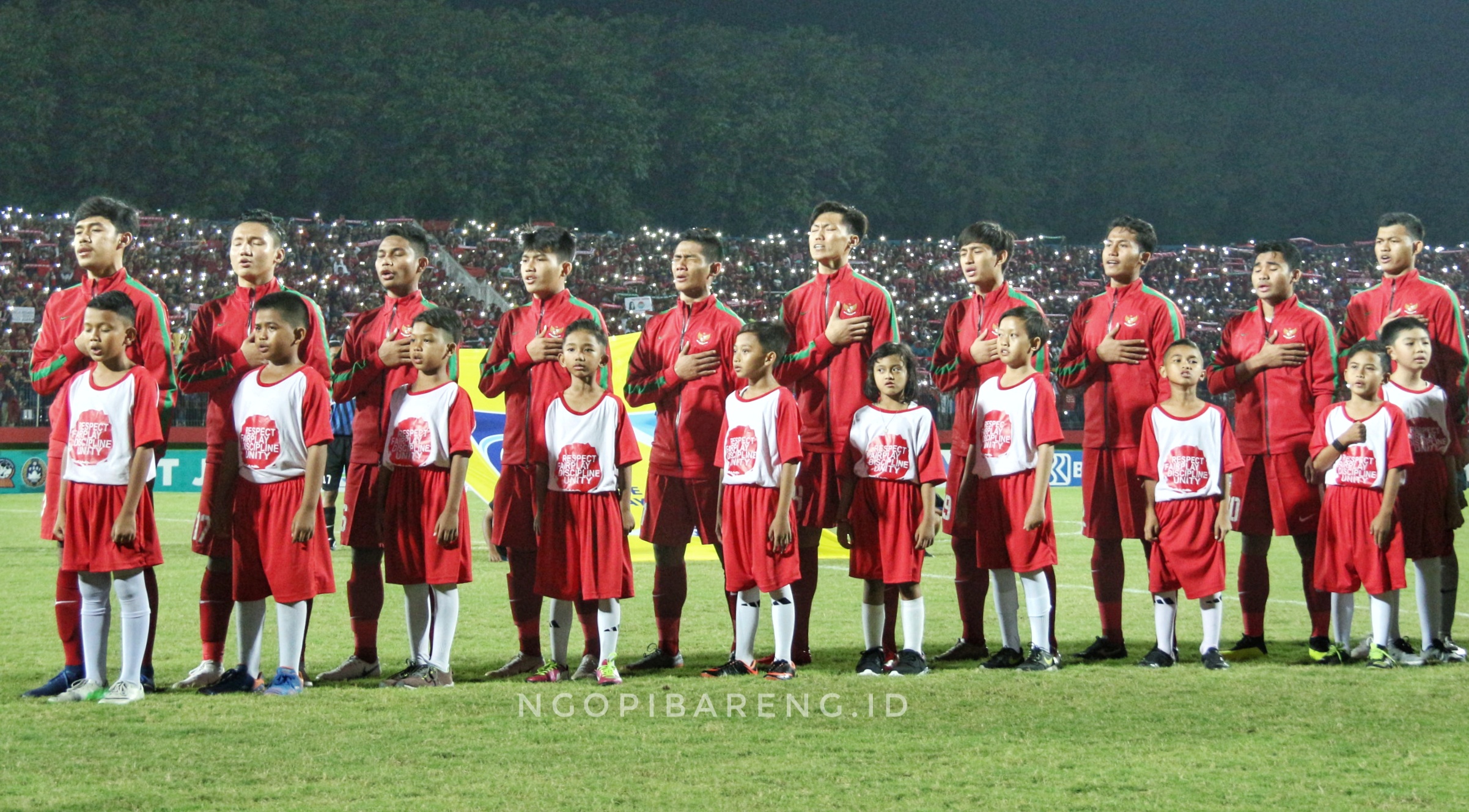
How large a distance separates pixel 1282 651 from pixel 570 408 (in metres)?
3.93

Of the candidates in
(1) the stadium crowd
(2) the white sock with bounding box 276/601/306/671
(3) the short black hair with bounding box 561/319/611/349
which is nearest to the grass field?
(2) the white sock with bounding box 276/601/306/671

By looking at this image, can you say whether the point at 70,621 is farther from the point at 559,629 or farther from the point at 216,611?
the point at 559,629

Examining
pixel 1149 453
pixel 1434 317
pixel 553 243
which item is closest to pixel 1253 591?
pixel 1149 453

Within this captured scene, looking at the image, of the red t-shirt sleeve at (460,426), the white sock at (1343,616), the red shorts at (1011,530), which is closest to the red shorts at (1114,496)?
the red shorts at (1011,530)

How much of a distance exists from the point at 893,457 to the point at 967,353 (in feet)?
2.86

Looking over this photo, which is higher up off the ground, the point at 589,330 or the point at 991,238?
the point at 991,238

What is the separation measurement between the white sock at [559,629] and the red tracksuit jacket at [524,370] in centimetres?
71

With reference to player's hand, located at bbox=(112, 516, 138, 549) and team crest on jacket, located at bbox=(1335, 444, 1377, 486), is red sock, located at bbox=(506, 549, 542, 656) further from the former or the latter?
team crest on jacket, located at bbox=(1335, 444, 1377, 486)

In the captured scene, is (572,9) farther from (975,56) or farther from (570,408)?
(570,408)

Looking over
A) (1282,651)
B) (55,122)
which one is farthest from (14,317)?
(1282,651)

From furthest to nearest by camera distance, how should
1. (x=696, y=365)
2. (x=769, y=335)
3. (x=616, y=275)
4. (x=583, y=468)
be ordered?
(x=616, y=275) → (x=696, y=365) → (x=769, y=335) → (x=583, y=468)

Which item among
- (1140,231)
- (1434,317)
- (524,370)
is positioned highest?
(1140,231)

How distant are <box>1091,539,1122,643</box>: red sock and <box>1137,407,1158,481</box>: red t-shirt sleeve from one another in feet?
1.38

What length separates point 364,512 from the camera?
6.26 metres
